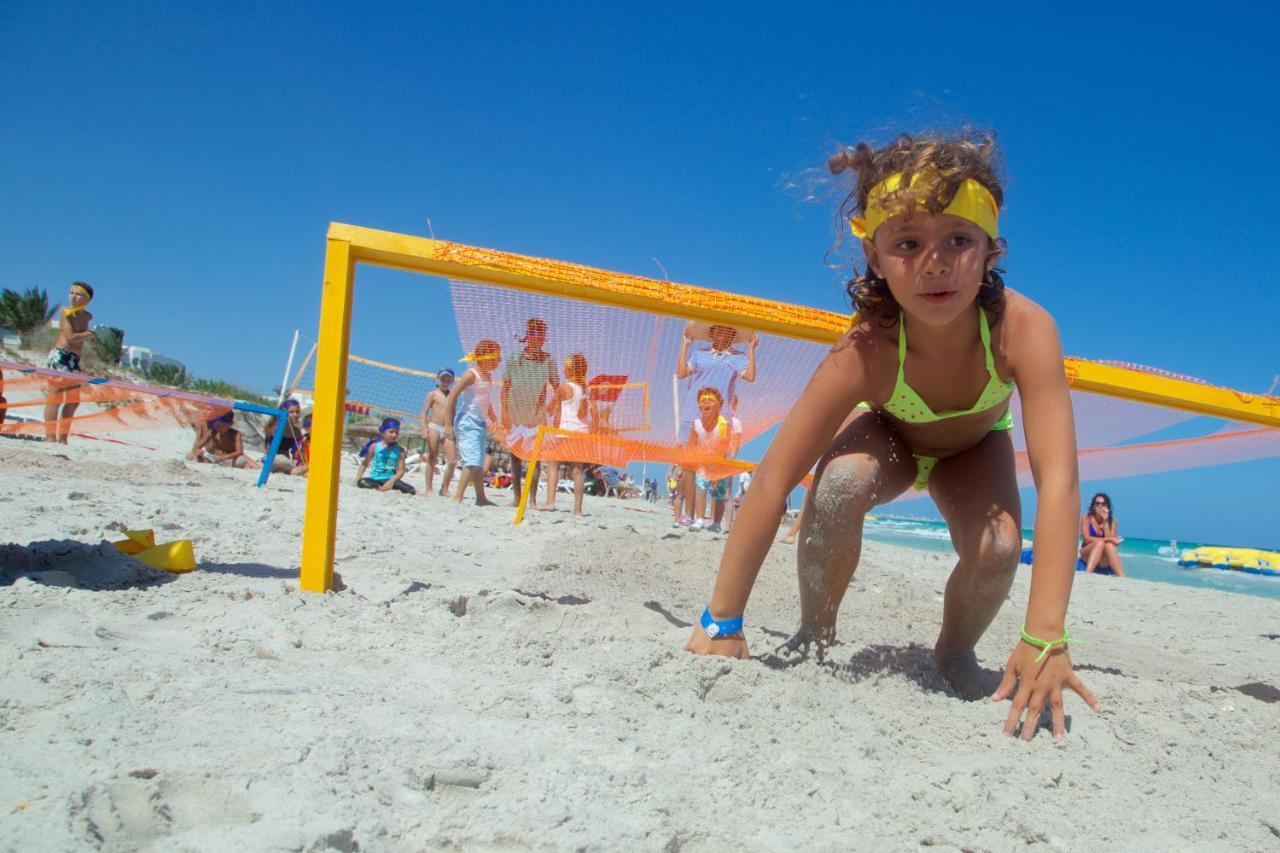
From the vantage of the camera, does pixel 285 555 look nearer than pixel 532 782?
No

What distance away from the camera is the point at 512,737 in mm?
1625

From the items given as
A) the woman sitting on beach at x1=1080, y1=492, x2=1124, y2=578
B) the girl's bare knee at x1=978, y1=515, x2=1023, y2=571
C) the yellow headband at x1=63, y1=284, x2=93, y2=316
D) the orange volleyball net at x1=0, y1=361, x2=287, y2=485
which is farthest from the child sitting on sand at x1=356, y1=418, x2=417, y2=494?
the girl's bare knee at x1=978, y1=515, x2=1023, y2=571

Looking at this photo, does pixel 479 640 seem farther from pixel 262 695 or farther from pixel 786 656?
pixel 786 656

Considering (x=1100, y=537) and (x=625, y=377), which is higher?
(x=625, y=377)

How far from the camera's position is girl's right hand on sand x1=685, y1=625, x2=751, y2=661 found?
7.41ft

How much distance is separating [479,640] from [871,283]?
5.19ft

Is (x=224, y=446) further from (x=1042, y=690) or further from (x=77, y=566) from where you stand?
(x=1042, y=690)

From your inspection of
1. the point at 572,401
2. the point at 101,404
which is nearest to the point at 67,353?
the point at 101,404

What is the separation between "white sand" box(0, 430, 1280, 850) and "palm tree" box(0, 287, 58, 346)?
123 feet

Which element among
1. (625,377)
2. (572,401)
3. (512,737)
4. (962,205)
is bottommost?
(512,737)

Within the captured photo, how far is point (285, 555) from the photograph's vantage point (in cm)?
355

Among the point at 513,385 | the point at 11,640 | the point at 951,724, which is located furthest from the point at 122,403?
the point at 951,724

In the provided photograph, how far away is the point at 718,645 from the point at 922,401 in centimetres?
96

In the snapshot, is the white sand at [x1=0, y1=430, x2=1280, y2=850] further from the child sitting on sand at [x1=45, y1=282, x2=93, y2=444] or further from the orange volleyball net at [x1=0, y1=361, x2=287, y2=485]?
the child sitting on sand at [x1=45, y1=282, x2=93, y2=444]
